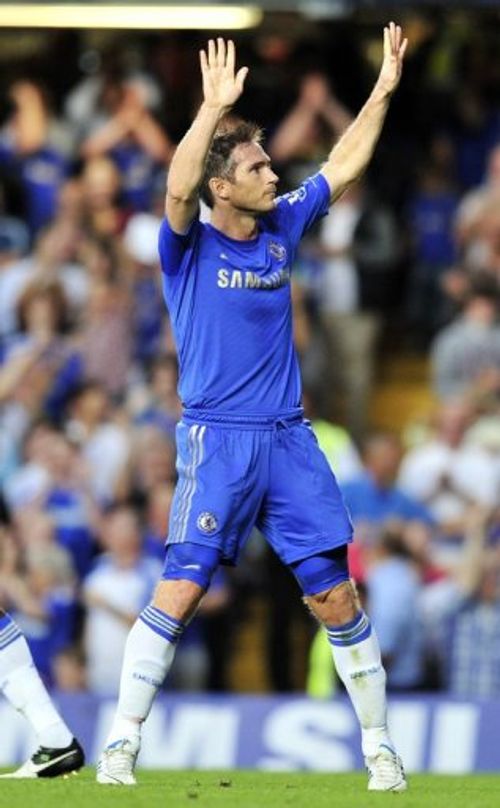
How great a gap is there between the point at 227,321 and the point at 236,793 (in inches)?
73.6

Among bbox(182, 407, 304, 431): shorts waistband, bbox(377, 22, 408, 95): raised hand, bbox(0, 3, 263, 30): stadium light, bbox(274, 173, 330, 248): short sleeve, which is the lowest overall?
bbox(182, 407, 304, 431): shorts waistband

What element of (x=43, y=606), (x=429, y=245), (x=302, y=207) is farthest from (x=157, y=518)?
(x=302, y=207)

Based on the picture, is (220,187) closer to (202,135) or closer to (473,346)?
(202,135)

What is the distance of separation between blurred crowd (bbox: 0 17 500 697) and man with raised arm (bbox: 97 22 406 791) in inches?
214

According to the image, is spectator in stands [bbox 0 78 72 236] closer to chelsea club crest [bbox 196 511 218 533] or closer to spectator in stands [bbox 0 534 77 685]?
spectator in stands [bbox 0 534 77 685]

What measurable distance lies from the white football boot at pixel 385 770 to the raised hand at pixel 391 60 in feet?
9.07

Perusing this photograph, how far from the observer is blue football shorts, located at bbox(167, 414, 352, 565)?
378 inches

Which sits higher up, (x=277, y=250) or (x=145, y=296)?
(x=145, y=296)

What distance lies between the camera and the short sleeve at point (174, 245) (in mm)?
9586

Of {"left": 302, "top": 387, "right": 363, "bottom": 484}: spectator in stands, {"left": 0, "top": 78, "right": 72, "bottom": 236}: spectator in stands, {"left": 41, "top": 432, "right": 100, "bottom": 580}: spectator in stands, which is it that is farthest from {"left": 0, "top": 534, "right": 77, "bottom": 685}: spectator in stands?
{"left": 0, "top": 78, "right": 72, "bottom": 236}: spectator in stands

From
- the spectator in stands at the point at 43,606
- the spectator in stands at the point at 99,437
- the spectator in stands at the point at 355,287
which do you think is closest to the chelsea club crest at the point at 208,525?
the spectator in stands at the point at 43,606

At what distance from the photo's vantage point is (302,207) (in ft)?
33.3

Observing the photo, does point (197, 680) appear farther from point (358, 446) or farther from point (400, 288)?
point (400, 288)

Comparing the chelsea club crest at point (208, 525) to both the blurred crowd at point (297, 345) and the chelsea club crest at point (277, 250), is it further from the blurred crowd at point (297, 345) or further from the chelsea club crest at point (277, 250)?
the blurred crowd at point (297, 345)
